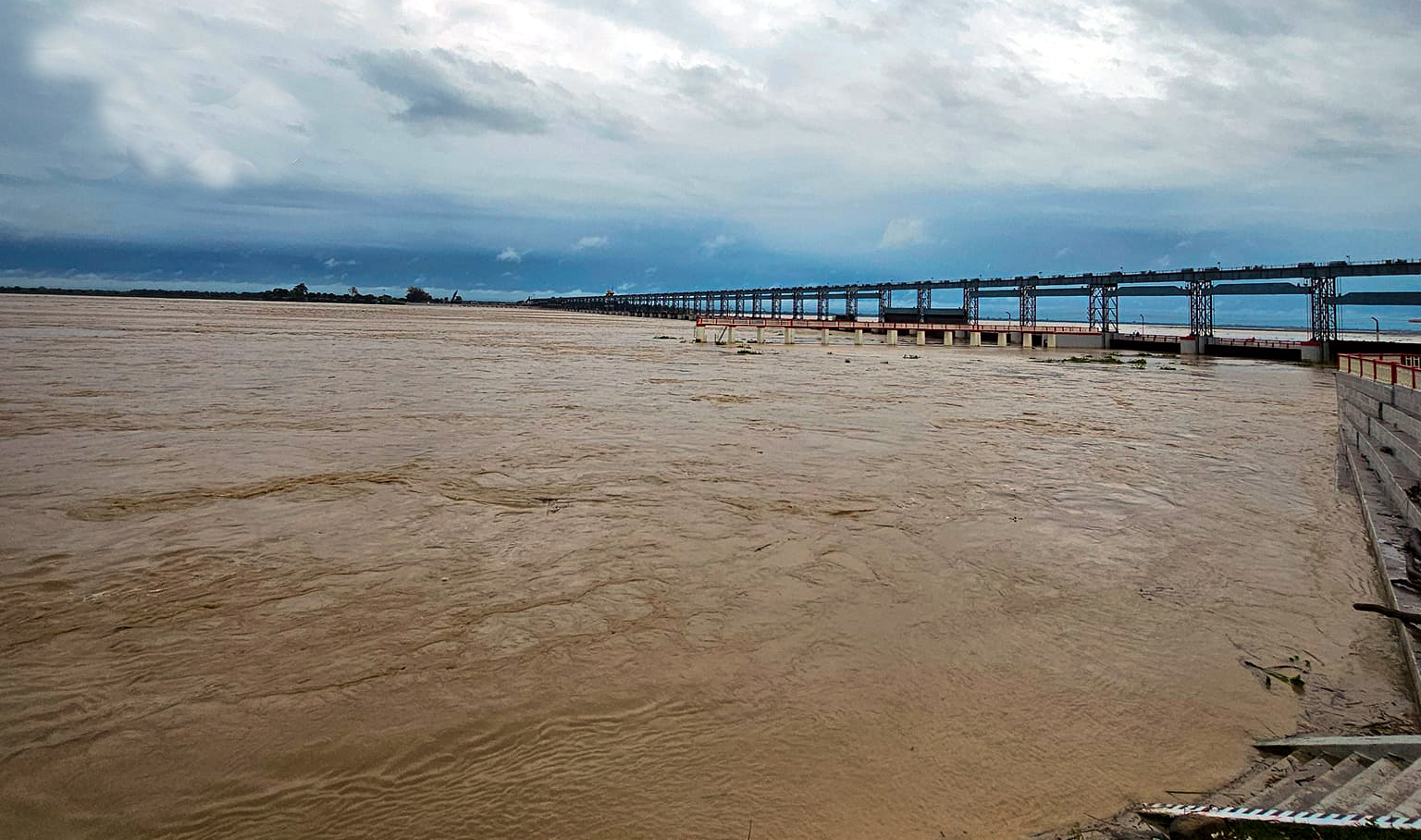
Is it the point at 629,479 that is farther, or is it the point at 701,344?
the point at 701,344

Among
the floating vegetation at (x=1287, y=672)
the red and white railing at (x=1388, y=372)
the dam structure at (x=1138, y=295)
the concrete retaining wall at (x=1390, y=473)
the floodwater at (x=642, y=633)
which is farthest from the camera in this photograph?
the dam structure at (x=1138, y=295)

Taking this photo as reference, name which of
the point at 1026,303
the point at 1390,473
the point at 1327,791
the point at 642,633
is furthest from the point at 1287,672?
the point at 1026,303

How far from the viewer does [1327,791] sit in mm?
4289

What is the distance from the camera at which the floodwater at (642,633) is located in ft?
14.6

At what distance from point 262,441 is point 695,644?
39.4 feet

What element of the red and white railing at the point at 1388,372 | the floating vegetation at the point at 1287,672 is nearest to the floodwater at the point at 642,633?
the floating vegetation at the point at 1287,672

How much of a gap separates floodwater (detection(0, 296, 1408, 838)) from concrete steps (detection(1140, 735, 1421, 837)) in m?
0.23

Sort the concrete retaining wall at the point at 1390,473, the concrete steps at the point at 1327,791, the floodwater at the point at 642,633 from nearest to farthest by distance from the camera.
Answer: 1. the concrete steps at the point at 1327,791
2. the floodwater at the point at 642,633
3. the concrete retaining wall at the point at 1390,473

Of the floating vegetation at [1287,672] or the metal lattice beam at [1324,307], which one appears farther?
the metal lattice beam at [1324,307]

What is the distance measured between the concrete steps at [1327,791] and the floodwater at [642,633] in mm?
229

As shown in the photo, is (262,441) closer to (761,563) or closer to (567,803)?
(761,563)

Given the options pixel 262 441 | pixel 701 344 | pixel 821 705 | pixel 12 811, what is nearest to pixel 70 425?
pixel 262 441

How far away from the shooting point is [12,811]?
161 inches

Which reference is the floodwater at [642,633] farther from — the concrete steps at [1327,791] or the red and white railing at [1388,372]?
the red and white railing at [1388,372]
